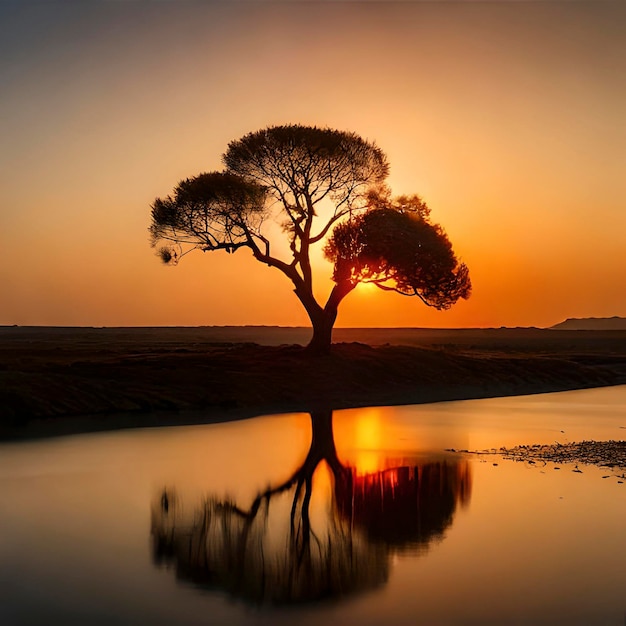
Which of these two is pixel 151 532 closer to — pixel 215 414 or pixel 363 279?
pixel 215 414

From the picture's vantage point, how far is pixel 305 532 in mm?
13008

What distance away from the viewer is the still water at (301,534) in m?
9.46

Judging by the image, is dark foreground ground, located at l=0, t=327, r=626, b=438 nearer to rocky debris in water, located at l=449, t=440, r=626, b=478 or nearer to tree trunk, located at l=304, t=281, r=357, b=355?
tree trunk, located at l=304, t=281, r=357, b=355

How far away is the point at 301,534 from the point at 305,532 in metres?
0.12

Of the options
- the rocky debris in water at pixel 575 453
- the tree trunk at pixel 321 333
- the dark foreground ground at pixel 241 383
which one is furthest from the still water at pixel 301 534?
the tree trunk at pixel 321 333

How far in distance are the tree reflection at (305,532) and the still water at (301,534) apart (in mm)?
38

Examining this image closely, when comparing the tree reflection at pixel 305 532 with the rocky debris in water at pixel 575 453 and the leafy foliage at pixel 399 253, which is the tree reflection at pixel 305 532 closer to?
the rocky debris in water at pixel 575 453

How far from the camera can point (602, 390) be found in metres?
46.8

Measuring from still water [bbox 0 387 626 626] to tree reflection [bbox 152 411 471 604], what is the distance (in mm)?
38

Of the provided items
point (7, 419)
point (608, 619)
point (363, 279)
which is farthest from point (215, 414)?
point (608, 619)

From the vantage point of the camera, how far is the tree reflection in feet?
34.2

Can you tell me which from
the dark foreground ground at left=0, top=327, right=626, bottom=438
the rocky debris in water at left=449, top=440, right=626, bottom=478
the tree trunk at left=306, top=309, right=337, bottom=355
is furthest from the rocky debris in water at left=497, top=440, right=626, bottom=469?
the tree trunk at left=306, top=309, right=337, bottom=355

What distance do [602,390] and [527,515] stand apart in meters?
35.0

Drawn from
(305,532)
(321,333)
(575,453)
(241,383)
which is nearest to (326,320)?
(321,333)
